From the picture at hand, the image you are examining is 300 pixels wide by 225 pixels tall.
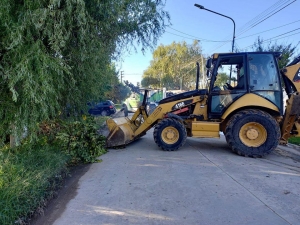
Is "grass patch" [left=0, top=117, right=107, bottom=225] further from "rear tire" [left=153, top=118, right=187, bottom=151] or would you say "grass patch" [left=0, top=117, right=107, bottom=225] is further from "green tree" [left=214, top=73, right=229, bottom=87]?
"green tree" [left=214, top=73, right=229, bottom=87]

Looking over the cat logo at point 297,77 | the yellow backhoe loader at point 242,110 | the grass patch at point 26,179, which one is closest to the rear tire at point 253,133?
the yellow backhoe loader at point 242,110

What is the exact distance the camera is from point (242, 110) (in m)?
6.75

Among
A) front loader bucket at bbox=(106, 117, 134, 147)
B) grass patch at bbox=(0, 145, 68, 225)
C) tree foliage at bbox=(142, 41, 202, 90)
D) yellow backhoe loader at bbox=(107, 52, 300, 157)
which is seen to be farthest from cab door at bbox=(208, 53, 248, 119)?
tree foliage at bbox=(142, 41, 202, 90)

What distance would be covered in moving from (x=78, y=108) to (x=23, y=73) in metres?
2.58

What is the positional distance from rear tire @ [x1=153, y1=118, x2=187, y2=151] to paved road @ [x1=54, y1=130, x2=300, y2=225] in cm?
45

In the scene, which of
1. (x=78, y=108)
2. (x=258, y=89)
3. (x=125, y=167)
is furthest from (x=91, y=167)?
(x=258, y=89)

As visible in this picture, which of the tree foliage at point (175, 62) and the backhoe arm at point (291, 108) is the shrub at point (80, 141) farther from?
the tree foliage at point (175, 62)

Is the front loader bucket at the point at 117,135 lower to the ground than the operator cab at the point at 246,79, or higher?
lower

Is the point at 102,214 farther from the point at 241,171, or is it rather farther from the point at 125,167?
the point at 241,171

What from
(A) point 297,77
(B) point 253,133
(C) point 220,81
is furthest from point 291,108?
(C) point 220,81

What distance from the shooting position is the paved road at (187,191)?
331 cm

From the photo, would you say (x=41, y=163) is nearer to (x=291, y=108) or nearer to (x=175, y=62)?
(x=291, y=108)

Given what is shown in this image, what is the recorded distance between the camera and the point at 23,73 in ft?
12.2

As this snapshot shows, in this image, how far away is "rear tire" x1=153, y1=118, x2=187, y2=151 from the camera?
700 cm
